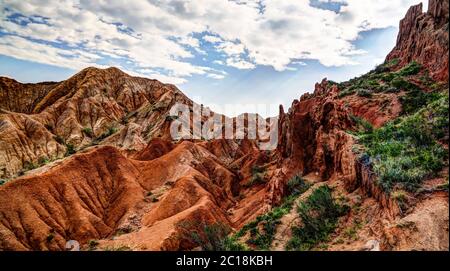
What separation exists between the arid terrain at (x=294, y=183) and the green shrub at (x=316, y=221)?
7cm

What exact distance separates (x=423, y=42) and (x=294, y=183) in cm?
2027

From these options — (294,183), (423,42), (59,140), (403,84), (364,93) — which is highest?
(423,42)

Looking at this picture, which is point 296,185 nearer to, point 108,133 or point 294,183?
point 294,183

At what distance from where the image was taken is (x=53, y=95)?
99.0 m

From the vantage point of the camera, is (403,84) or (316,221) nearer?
(316,221)

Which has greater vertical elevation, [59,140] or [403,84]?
[403,84]

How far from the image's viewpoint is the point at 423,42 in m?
32.8

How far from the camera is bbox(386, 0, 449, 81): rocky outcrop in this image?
2322 cm

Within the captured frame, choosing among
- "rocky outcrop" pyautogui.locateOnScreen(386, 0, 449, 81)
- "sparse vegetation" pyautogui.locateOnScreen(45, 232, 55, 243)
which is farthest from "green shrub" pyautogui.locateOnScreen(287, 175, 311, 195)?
"sparse vegetation" pyautogui.locateOnScreen(45, 232, 55, 243)


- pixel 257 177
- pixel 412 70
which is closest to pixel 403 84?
pixel 412 70

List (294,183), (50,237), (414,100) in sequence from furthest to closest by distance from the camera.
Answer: (50,237) < (294,183) < (414,100)

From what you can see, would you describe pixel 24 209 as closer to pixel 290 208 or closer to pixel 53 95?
pixel 290 208

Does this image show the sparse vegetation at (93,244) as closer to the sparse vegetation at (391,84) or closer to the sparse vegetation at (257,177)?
the sparse vegetation at (257,177)
